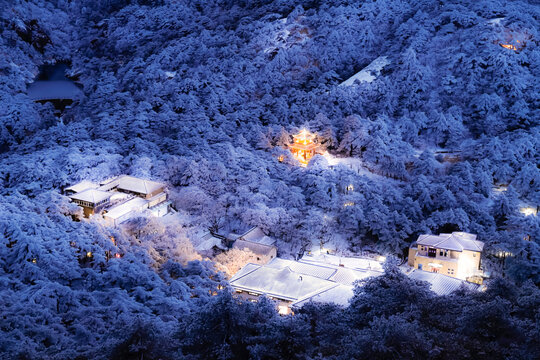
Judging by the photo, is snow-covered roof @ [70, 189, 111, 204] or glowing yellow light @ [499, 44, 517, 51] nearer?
snow-covered roof @ [70, 189, 111, 204]

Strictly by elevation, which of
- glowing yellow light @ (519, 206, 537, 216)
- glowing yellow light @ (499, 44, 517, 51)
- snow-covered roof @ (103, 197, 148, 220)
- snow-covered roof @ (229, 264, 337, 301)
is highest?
glowing yellow light @ (499, 44, 517, 51)

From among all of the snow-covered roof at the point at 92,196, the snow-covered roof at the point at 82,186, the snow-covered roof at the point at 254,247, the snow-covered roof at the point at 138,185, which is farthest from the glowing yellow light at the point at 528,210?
the snow-covered roof at the point at 82,186

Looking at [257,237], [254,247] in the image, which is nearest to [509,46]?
[257,237]

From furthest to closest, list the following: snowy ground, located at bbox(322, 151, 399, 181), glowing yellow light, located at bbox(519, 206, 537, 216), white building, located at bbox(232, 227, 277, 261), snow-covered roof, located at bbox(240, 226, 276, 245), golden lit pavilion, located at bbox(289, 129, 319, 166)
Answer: golden lit pavilion, located at bbox(289, 129, 319, 166)
snowy ground, located at bbox(322, 151, 399, 181)
glowing yellow light, located at bbox(519, 206, 537, 216)
snow-covered roof, located at bbox(240, 226, 276, 245)
white building, located at bbox(232, 227, 277, 261)

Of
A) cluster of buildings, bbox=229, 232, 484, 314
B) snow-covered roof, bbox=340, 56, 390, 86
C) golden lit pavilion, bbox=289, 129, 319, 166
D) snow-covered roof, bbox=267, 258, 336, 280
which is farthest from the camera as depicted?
snow-covered roof, bbox=340, 56, 390, 86

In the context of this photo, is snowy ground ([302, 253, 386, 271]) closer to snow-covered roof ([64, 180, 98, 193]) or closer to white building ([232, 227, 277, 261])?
white building ([232, 227, 277, 261])

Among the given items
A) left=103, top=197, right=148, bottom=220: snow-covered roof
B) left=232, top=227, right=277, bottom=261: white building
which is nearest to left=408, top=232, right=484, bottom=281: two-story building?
left=232, top=227, right=277, bottom=261: white building
